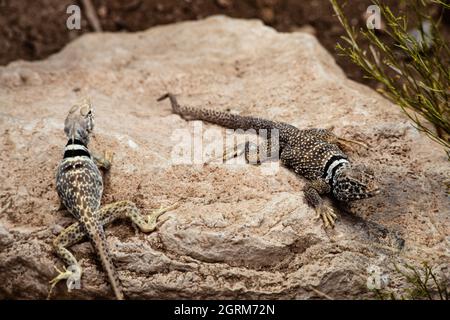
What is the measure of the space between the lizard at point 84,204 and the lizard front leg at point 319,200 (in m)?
1.26

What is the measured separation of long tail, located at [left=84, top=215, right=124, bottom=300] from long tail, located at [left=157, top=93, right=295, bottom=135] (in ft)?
6.27

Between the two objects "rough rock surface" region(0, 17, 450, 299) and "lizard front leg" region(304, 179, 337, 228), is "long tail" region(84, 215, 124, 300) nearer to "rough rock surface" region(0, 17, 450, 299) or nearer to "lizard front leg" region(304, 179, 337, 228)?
"rough rock surface" region(0, 17, 450, 299)

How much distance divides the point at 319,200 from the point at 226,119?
5.27 ft

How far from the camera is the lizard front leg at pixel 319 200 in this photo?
4781 mm

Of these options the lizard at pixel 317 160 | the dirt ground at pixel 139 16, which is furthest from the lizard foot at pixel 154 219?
the dirt ground at pixel 139 16

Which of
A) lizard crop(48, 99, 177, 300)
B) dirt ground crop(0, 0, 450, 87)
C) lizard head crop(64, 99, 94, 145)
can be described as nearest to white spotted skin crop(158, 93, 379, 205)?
lizard head crop(64, 99, 94, 145)

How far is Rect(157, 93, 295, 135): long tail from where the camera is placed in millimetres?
5746

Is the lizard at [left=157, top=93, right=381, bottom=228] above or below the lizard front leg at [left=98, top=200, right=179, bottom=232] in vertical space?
above

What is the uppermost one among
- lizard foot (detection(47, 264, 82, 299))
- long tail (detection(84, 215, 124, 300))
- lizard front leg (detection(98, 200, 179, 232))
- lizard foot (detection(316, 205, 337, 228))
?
lizard foot (detection(316, 205, 337, 228))

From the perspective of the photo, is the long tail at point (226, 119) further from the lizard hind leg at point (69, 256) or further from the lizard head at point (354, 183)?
the lizard hind leg at point (69, 256)

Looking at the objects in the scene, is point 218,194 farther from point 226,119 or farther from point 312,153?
point 226,119
